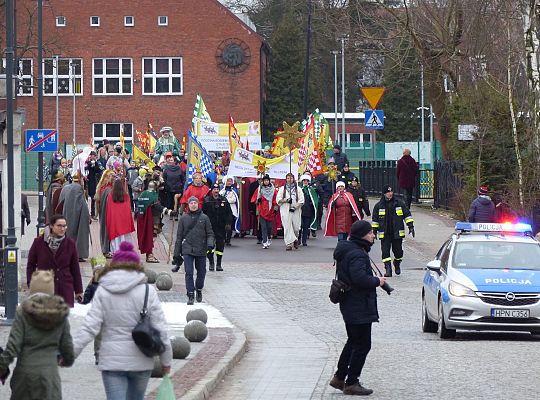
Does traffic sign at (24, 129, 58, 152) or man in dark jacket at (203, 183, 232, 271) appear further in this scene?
traffic sign at (24, 129, 58, 152)

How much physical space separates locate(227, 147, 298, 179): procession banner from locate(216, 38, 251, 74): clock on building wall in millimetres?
39401

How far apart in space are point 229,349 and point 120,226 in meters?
10.5

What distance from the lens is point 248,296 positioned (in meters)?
24.1

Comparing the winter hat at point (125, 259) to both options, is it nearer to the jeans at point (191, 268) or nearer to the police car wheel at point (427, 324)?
the police car wheel at point (427, 324)

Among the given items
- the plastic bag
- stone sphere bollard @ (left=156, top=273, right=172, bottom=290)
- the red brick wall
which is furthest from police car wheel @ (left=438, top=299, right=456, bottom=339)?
the red brick wall

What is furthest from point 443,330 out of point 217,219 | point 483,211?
point 483,211

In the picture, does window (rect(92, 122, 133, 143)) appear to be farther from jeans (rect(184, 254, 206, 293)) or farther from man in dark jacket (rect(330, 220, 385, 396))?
man in dark jacket (rect(330, 220, 385, 396))

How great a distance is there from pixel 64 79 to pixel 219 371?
6291cm

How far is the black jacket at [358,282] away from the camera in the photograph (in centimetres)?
1302

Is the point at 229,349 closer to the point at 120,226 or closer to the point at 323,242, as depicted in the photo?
the point at 120,226

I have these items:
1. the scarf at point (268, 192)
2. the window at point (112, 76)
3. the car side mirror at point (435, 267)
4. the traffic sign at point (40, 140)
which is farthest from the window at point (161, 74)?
the car side mirror at point (435, 267)

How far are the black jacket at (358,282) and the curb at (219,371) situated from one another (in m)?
1.49

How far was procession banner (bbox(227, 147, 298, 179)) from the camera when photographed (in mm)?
34750

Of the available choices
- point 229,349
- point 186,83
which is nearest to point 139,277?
point 229,349
